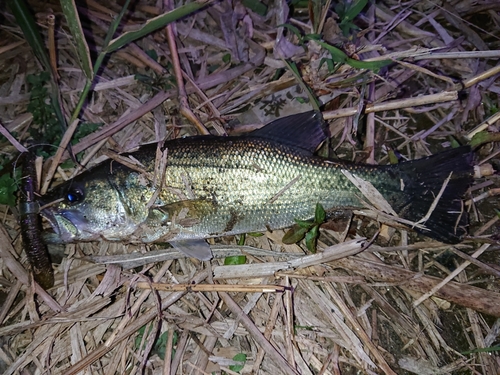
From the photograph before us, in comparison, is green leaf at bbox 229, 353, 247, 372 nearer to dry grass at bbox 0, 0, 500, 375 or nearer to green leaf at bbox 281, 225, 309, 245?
dry grass at bbox 0, 0, 500, 375

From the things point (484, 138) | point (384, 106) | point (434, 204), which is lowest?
point (434, 204)

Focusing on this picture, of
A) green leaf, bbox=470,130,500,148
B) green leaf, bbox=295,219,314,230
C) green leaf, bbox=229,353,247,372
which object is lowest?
green leaf, bbox=229,353,247,372

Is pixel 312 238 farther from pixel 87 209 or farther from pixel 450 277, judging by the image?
pixel 87 209

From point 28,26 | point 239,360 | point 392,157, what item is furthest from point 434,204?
point 28,26

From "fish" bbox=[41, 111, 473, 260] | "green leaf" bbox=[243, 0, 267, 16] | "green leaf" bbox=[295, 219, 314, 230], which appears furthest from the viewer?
"green leaf" bbox=[243, 0, 267, 16]

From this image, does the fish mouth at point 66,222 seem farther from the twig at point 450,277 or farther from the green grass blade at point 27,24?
the twig at point 450,277

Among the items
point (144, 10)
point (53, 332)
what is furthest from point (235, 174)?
point (144, 10)

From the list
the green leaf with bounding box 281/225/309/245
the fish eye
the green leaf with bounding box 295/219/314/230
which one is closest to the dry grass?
the green leaf with bounding box 281/225/309/245
